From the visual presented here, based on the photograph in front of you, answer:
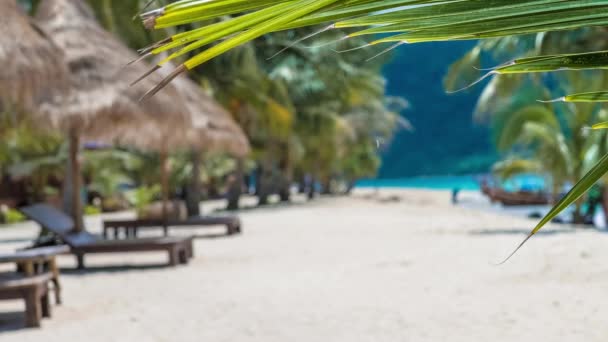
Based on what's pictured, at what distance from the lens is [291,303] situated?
5.21 meters

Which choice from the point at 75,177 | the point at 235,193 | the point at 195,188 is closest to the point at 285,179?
the point at 235,193

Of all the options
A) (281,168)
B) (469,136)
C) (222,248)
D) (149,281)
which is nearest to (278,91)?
(281,168)

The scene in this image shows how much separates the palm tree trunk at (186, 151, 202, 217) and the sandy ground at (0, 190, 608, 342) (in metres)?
5.91

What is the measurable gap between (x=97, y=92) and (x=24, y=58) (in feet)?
5.92

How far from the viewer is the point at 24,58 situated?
6320 millimetres

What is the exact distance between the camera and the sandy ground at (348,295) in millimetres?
4254

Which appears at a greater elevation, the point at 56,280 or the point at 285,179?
the point at 56,280

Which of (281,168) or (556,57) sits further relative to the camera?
(281,168)

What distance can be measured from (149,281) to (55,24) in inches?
154

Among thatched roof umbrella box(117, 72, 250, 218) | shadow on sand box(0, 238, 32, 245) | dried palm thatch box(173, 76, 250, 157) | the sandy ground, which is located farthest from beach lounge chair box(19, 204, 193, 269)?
shadow on sand box(0, 238, 32, 245)

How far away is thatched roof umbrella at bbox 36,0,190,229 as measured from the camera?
802cm

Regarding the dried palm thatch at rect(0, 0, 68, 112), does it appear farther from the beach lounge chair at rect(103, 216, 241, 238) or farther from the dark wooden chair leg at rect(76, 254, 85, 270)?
the beach lounge chair at rect(103, 216, 241, 238)

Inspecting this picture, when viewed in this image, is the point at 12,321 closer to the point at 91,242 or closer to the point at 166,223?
the point at 91,242

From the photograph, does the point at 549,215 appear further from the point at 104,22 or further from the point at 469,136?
the point at 469,136
